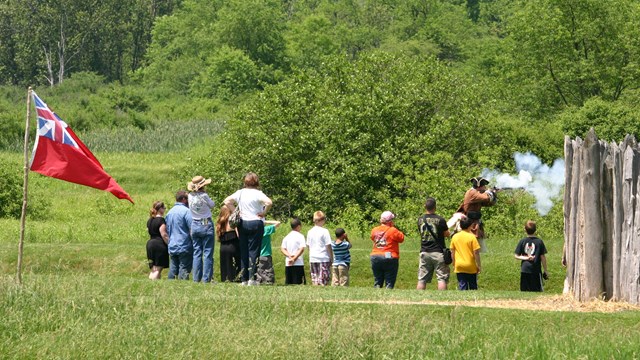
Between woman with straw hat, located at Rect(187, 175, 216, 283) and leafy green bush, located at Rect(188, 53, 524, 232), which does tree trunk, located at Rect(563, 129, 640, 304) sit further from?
leafy green bush, located at Rect(188, 53, 524, 232)

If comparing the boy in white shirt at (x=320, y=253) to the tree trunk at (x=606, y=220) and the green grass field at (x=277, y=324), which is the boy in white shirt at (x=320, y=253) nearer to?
the green grass field at (x=277, y=324)

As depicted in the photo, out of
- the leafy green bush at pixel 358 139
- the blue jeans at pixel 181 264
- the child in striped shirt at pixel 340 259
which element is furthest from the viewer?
the leafy green bush at pixel 358 139

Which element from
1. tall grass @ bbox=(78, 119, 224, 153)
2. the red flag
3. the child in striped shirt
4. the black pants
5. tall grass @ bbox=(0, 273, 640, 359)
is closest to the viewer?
tall grass @ bbox=(0, 273, 640, 359)

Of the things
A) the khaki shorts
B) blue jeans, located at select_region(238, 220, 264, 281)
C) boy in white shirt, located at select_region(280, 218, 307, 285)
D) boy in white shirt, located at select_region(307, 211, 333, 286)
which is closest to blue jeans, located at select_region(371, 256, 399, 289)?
the khaki shorts

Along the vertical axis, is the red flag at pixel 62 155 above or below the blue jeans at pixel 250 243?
above

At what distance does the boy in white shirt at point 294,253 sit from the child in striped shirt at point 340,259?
2.37 ft

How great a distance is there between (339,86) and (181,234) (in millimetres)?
23094

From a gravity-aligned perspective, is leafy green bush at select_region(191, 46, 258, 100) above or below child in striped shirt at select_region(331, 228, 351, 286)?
above

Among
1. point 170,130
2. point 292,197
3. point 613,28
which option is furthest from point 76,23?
point 292,197

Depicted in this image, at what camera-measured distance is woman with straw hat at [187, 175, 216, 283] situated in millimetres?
22141

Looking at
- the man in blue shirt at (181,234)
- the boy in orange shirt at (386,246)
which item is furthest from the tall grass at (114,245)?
the boy in orange shirt at (386,246)

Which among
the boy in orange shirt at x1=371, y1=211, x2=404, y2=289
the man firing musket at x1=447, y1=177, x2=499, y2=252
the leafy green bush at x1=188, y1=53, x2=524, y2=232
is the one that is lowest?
the boy in orange shirt at x1=371, y1=211, x2=404, y2=289

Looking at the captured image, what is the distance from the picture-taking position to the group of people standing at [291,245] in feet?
70.2

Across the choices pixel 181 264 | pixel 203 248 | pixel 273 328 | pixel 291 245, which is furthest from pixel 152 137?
pixel 273 328
